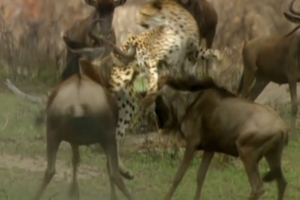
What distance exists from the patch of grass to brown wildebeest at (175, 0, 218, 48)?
240 centimetres

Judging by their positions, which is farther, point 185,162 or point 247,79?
point 247,79

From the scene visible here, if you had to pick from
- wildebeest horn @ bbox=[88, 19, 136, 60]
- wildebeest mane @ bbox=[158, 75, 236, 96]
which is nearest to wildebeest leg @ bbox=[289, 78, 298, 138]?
wildebeest horn @ bbox=[88, 19, 136, 60]

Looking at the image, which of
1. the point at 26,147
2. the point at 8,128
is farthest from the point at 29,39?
the point at 26,147

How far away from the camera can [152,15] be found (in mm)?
10703

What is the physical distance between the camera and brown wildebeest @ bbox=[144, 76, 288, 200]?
739cm

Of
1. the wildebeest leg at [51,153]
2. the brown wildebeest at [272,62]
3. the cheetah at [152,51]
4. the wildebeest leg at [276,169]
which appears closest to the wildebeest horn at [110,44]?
the cheetah at [152,51]

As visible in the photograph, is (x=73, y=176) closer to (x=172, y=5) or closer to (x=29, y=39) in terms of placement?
(x=172, y=5)

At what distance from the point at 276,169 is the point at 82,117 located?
181cm

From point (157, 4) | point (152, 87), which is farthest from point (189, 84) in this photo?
point (157, 4)

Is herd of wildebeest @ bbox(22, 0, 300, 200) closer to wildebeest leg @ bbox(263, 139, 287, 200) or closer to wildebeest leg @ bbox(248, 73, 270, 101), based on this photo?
wildebeest leg @ bbox(263, 139, 287, 200)

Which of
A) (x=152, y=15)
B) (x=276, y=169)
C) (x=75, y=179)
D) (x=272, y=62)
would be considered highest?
(x=276, y=169)

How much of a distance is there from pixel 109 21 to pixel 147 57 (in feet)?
1.87

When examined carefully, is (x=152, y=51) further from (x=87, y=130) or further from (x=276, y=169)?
(x=87, y=130)

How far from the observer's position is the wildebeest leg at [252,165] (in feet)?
24.2
